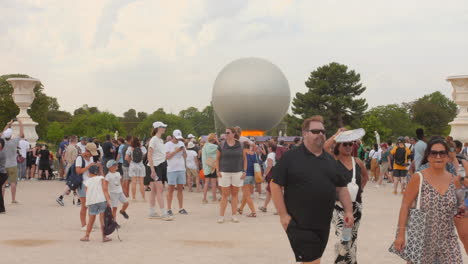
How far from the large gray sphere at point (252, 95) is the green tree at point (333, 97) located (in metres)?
14.0

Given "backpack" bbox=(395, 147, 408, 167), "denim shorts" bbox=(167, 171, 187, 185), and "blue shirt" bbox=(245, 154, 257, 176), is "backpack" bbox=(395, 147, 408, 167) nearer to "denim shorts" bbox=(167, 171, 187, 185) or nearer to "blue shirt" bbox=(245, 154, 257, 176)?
"blue shirt" bbox=(245, 154, 257, 176)

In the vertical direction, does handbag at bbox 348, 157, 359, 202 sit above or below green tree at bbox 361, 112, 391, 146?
below

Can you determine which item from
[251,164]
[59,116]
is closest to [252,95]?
[251,164]

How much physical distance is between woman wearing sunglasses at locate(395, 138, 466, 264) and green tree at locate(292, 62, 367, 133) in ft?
216

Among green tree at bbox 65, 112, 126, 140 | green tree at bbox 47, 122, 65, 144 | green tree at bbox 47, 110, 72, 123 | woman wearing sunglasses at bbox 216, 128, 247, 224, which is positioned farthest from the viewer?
green tree at bbox 47, 110, 72, 123

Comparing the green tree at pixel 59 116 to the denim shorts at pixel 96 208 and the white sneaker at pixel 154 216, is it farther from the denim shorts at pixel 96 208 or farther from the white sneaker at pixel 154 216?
the denim shorts at pixel 96 208

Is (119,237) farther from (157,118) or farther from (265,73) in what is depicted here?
(157,118)

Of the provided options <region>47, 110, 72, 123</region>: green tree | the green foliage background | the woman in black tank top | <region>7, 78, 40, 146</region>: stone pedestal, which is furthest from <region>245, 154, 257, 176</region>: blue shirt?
<region>47, 110, 72, 123</region>: green tree

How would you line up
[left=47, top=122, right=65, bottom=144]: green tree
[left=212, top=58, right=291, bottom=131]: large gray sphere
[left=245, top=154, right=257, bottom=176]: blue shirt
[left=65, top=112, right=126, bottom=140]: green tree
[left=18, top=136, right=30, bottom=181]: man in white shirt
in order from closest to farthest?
[left=245, top=154, right=257, bottom=176]: blue shirt, [left=18, top=136, right=30, bottom=181]: man in white shirt, [left=212, top=58, right=291, bottom=131]: large gray sphere, [left=47, top=122, right=65, bottom=144]: green tree, [left=65, top=112, right=126, bottom=140]: green tree

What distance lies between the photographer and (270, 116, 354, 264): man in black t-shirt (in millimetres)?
4605

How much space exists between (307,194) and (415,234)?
0.89 metres

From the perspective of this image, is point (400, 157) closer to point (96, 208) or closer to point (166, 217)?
point (166, 217)

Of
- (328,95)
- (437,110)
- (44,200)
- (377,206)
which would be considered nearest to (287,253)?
(377,206)

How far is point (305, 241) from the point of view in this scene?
462 cm
